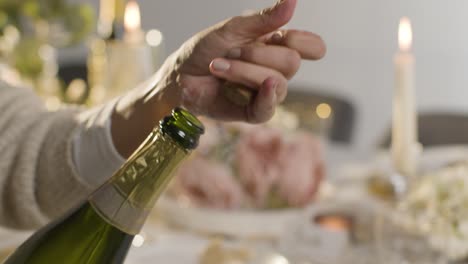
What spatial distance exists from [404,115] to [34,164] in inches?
21.4

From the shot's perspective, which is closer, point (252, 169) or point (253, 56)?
point (253, 56)

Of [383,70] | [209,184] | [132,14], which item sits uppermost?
[383,70]

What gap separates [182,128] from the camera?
425 millimetres

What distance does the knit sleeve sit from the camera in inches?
27.2

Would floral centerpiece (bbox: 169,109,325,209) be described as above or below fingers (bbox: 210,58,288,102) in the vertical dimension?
above

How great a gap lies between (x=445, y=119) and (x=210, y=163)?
848 mm

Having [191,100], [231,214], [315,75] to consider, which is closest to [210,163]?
[231,214]

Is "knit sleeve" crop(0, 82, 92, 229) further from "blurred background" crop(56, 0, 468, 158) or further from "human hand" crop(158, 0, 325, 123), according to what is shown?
"blurred background" crop(56, 0, 468, 158)

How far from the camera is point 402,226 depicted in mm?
822

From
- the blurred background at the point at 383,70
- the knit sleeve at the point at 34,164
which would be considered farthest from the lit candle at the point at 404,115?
the blurred background at the point at 383,70

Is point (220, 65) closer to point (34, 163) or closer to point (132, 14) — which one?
point (34, 163)

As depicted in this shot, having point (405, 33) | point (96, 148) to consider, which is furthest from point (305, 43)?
point (405, 33)

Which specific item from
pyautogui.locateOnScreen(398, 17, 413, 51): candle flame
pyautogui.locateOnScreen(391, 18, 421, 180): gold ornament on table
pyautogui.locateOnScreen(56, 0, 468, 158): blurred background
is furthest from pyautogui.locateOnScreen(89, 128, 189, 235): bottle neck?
pyautogui.locateOnScreen(56, 0, 468, 158): blurred background

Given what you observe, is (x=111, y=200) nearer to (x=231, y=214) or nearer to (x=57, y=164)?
(x=57, y=164)
